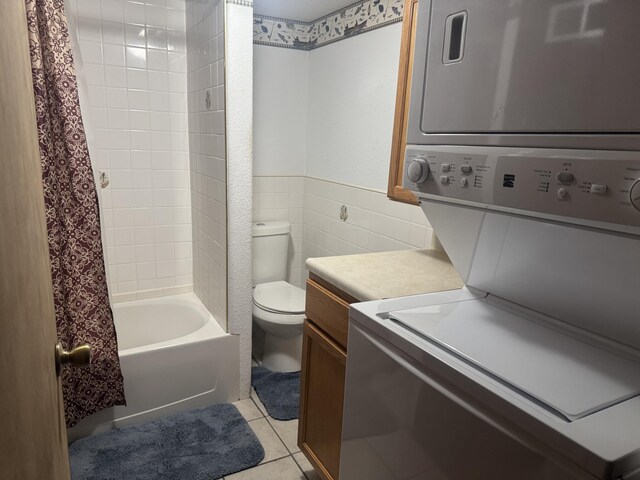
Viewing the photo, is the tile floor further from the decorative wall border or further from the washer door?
the decorative wall border

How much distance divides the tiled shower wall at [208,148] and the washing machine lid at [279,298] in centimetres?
28

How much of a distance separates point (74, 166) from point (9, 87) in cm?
137

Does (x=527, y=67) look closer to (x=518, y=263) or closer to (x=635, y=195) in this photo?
(x=635, y=195)

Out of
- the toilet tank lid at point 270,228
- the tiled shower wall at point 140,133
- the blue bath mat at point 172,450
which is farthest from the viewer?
the toilet tank lid at point 270,228

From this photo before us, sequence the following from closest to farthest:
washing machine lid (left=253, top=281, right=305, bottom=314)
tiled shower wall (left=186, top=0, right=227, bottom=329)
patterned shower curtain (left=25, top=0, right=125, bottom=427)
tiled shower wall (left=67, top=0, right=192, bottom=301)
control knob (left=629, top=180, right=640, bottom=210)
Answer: control knob (left=629, top=180, right=640, bottom=210) → patterned shower curtain (left=25, top=0, right=125, bottom=427) → tiled shower wall (left=186, top=0, right=227, bottom=329) → tiled shower wall (left=67, top=0, right=192, bottom=301) → washing machine lid (left=253, top=281, right=305, bottom=314)

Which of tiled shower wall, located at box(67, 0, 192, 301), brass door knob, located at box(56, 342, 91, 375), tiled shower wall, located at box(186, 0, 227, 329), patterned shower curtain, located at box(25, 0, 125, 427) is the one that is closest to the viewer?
brass door knob, located at box(56, 342, 91, 375)

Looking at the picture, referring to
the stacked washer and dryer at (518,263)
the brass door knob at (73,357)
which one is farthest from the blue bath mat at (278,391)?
the brass door knob at (73,357)

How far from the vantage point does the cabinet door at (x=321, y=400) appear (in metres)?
1.47

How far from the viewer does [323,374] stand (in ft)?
5.08

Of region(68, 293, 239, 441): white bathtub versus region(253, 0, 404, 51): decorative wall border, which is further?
region(253, 0, 404, 51): decorative wall border

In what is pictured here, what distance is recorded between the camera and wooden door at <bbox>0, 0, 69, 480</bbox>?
51 cm

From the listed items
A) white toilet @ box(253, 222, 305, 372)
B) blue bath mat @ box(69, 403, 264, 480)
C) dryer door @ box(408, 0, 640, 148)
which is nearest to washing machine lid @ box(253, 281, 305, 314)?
white toilet @ box(253, 222, 305, 372)

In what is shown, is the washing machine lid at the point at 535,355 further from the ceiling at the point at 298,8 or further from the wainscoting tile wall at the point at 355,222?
the ceiling at the point at 298,8

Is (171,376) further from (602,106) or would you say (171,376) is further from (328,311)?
(602,106)
